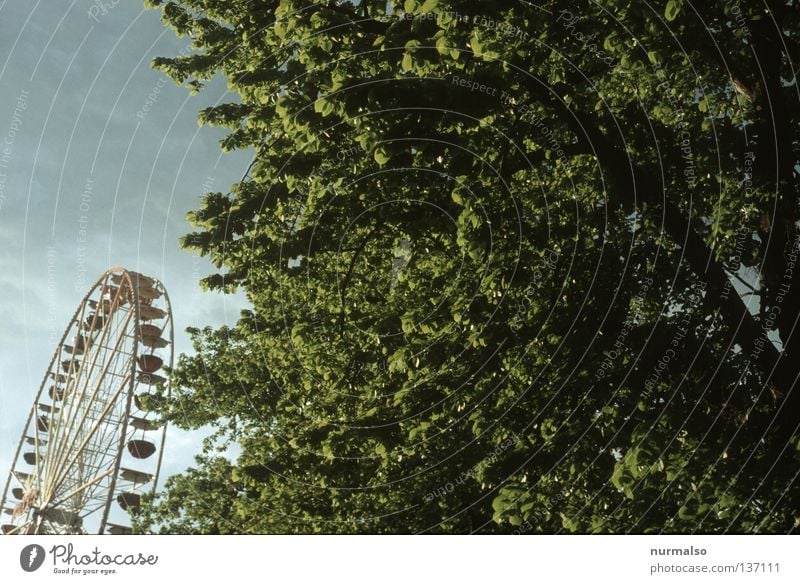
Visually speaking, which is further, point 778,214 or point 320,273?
point 320,273

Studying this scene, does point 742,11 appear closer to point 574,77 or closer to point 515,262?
point 574,77

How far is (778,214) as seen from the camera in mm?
9148

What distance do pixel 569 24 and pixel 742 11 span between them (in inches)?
90.6

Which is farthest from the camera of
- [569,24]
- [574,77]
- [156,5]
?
[156,5]

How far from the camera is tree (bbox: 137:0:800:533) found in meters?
8.23

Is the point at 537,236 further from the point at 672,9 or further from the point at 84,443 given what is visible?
the point at 84,443
